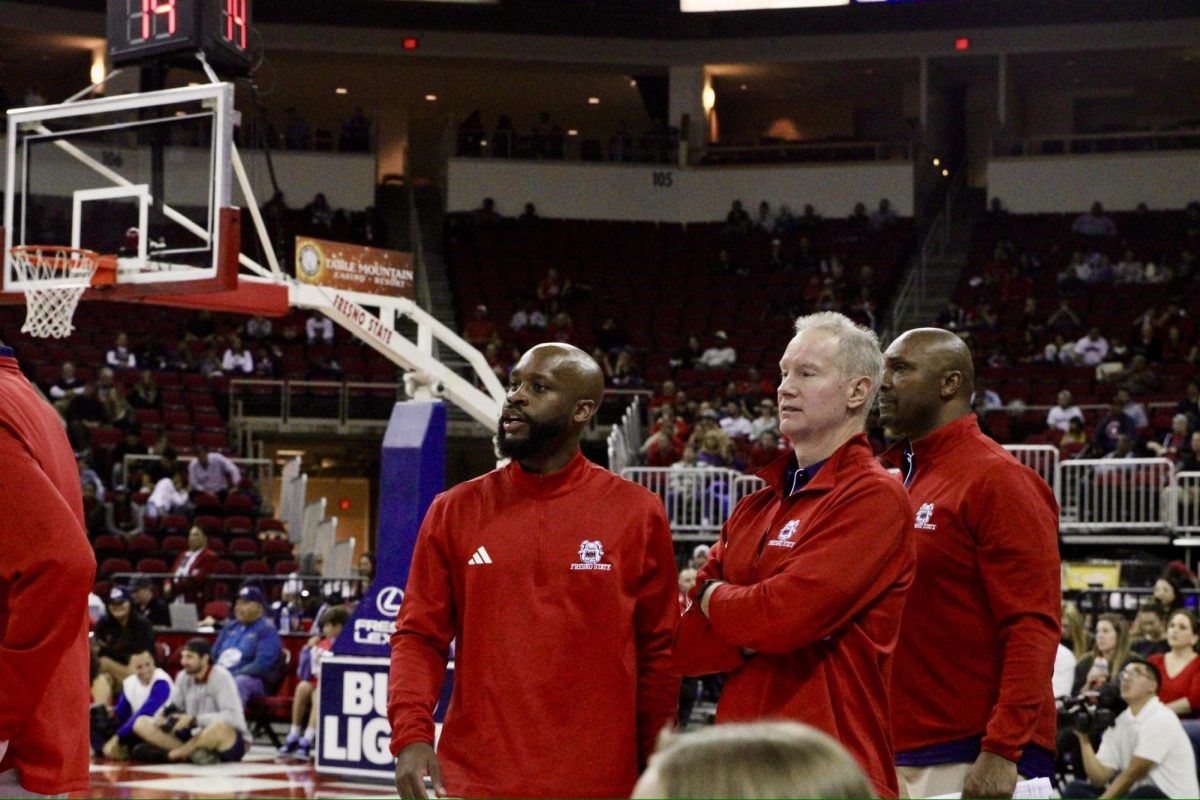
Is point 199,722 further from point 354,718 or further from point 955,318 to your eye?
point 955,318

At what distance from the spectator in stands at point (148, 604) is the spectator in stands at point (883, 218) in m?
17.0

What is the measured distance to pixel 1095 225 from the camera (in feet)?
96.1

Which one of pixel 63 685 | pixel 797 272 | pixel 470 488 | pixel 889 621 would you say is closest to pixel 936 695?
pixel 889 621

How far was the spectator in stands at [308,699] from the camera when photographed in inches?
547

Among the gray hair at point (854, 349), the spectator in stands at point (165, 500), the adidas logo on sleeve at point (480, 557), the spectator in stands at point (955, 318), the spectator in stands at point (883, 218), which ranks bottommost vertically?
the spectator in stands at point (165, 500)

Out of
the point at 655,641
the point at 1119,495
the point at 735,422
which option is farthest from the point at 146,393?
the point at 655,641

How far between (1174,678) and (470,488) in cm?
725

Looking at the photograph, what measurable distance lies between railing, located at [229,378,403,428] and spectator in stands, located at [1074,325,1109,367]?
9.98m

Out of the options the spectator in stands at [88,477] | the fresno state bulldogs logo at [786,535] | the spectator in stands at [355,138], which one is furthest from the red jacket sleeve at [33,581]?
the spectator in stands at [355,138]

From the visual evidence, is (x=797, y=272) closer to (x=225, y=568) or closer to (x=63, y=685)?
(x=225, y=568)

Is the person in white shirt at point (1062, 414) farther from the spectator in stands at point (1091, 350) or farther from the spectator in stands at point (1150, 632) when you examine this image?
the spectator in stands at point (1150, 632)

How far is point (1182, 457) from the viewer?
63.6 ft

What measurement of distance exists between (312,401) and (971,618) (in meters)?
21.9

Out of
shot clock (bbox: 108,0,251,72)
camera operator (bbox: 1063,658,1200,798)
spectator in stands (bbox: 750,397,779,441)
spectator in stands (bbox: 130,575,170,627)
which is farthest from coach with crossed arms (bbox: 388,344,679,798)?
spectator in stands (bbox: 750,397,779,441)
